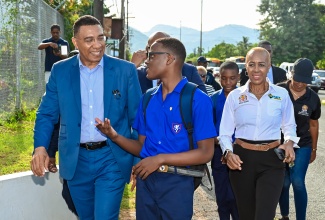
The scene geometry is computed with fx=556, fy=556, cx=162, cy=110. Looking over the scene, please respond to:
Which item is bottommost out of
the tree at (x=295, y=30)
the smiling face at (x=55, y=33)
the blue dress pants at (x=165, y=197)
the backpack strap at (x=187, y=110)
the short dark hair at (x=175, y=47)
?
the blue dress pants at (x=165, y=197)

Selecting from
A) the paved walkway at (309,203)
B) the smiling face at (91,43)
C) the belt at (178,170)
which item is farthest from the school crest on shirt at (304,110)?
the smiling face at (91,43)

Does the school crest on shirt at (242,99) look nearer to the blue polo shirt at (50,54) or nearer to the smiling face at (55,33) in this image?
the smiling face at (55,33)

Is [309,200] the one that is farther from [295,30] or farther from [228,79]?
[295,30]

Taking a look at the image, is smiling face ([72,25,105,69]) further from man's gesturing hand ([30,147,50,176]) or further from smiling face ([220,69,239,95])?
smiling face ([220,69,239,95])

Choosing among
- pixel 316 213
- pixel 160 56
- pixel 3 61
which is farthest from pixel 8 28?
pixel 160 56

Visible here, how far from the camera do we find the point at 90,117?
413cm

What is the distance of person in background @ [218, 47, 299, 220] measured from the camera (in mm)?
4559

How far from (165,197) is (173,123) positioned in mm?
502

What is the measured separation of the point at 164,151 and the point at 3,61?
24.2 ft

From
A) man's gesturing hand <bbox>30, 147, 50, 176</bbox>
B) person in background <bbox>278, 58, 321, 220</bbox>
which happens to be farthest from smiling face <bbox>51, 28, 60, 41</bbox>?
man's gesturing hand <bbox>30, 147, 50, 176</bbox>

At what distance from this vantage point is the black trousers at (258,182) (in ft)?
14.9

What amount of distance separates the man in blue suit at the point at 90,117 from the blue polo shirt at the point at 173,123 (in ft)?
1.21

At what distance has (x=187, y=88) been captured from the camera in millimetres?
3809

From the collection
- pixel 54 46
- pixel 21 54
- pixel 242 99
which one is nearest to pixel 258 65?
pixel 242 99
